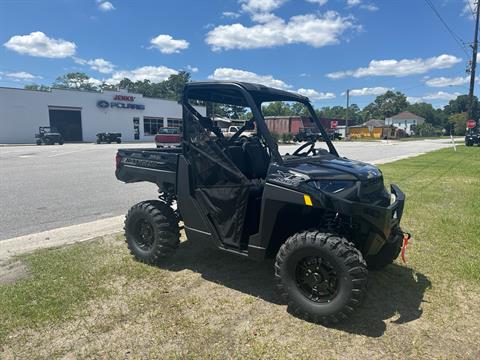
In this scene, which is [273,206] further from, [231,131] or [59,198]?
[59,198]

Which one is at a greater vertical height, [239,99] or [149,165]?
[239,99]

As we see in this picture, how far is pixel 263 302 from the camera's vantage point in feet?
11.8

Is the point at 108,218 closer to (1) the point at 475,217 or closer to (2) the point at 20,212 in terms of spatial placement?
(2) the point at 20,212

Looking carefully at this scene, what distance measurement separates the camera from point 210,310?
3.42 m

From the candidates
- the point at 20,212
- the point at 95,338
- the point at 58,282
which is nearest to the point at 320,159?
the point at 95,338

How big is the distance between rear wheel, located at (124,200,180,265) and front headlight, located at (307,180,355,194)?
1883mm

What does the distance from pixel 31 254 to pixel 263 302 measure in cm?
306

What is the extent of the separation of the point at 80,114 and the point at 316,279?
46.6m

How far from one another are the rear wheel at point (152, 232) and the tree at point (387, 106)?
461 ft

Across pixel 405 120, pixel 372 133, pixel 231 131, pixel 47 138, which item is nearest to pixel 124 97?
pixel 47 138

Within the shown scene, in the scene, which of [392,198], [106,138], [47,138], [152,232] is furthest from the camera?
[106,138]

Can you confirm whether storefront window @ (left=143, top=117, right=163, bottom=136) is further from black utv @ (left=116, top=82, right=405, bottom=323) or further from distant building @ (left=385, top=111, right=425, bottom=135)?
distant building @ (left=385, top=111, right=425, bottom=135)

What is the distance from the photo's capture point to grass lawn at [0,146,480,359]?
2.85 m

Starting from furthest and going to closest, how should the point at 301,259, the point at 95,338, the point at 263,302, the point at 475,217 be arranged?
the point at 475,217 → the point at 263,302 → the point at 301,259 → the point at 95,338
